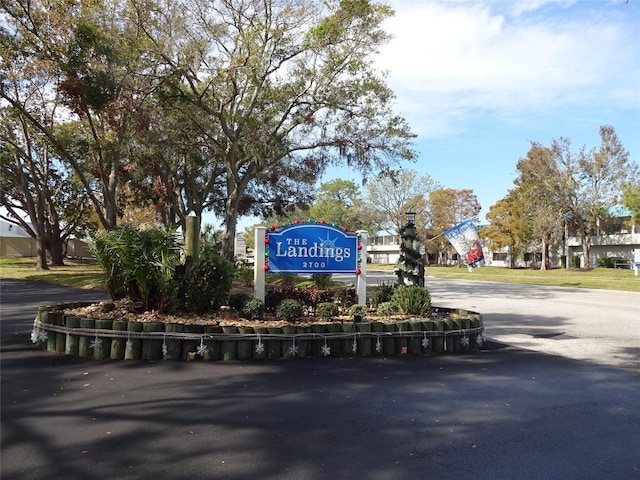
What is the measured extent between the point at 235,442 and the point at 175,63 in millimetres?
15570

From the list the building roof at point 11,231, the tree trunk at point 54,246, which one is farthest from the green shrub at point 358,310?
the building roof at point 11,231

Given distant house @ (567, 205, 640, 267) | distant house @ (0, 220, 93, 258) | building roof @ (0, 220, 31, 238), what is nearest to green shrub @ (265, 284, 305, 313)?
distant house @ (567, 205, 640, 267)

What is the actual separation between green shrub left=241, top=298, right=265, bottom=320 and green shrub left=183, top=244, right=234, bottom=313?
505 mm

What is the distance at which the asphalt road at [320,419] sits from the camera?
12.0 feet

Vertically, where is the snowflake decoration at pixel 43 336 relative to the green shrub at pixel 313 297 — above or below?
below

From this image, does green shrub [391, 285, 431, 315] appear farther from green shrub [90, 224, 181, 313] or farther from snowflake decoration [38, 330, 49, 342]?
snowflake decoration [38, 330, 49, 342]

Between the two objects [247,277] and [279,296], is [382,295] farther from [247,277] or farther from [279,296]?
[247,277]

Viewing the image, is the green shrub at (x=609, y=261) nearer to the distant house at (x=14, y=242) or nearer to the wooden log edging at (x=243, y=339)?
the wooden log edging at (x=243, y=339)

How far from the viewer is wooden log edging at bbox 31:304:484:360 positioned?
6852 mm

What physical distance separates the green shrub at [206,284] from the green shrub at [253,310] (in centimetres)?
50

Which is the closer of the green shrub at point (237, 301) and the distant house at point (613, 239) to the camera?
the green shrub at point (237, 301)

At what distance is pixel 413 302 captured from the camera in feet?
29.2

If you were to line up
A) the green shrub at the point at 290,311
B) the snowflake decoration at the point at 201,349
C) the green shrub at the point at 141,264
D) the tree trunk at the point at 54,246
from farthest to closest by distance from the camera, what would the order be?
the tree trunk at the point at 54,246
the green shrub at the point at 290,311
the green shrub at the point at 141,264
the snowflake decoration at the point at 201,349

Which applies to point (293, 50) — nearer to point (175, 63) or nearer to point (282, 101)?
point (282, 101)
